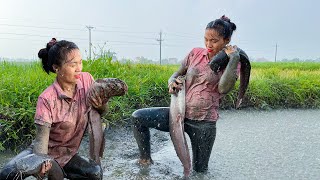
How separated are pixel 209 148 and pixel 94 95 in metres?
1.50

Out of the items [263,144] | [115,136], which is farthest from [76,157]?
[263,144]

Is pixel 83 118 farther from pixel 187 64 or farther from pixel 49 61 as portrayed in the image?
pixel 187 64

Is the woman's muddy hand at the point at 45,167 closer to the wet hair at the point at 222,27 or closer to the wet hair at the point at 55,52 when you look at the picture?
the wet hair at the point at 55,52

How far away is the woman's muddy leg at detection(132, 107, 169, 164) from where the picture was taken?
402 centimetres

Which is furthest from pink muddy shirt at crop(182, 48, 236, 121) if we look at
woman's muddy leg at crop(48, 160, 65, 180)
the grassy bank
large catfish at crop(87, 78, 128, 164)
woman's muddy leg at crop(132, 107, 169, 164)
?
the grassy bank

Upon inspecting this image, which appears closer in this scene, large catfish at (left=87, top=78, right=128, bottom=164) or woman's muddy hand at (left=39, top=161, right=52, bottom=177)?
woman's muddy hand at (left=39, top=161, right=52, bottom=177)

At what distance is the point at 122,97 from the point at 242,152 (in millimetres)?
1936

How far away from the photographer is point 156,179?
12.5 ft

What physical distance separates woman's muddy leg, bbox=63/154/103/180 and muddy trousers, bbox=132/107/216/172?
105cm

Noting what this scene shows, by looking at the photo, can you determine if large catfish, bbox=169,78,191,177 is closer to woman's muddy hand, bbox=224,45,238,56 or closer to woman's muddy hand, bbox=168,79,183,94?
woman's muddy hand, bbox=168,79,183,94

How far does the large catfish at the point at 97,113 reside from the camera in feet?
9.27

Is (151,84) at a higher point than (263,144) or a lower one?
higher

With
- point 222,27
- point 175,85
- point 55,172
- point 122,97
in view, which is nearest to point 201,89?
point 175,85

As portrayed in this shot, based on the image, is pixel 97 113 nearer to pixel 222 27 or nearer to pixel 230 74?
pixel 230 74
